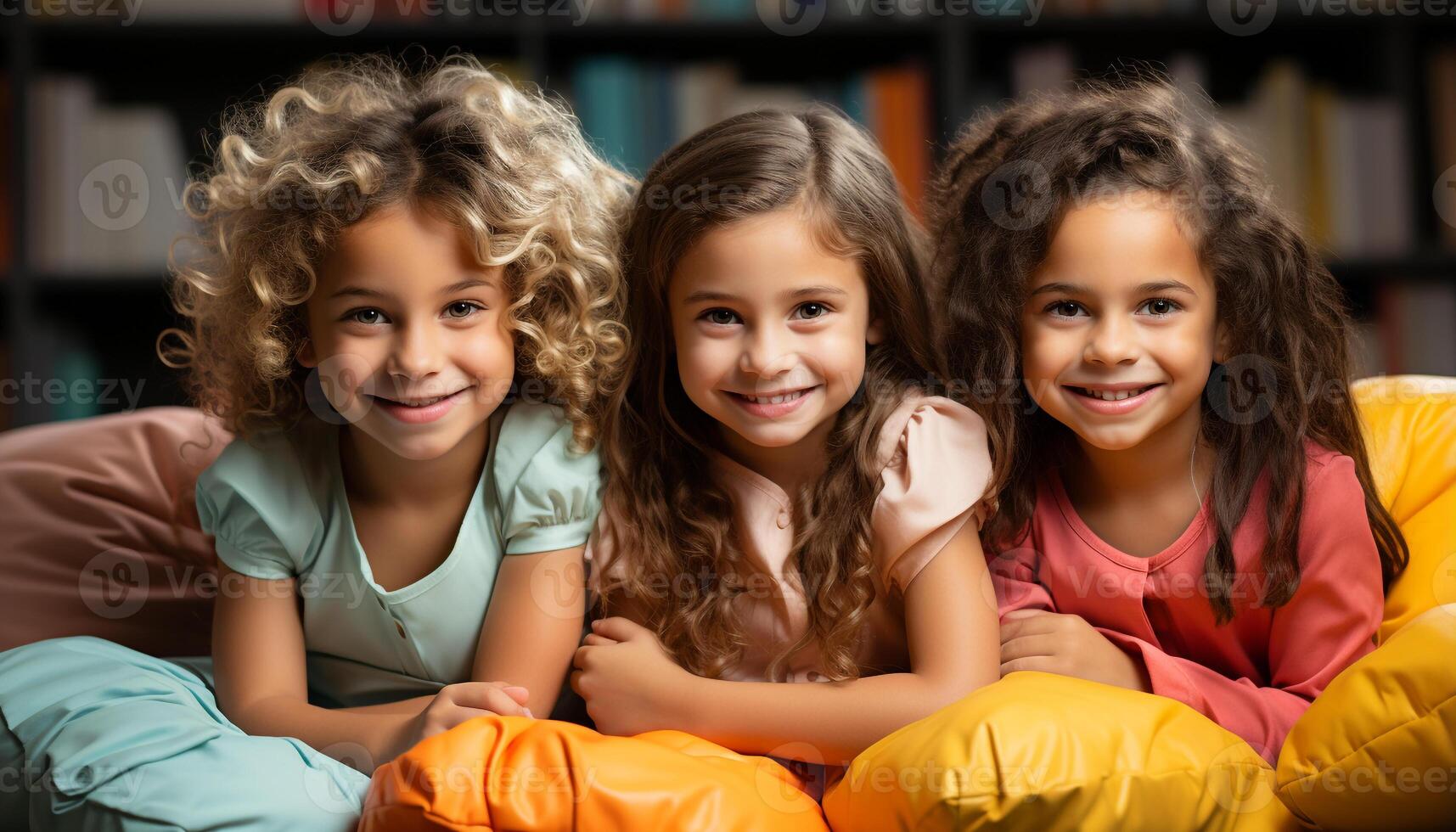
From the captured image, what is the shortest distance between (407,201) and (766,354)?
0.33 meters

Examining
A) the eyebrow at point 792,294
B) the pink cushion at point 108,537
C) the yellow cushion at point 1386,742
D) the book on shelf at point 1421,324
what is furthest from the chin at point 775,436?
the book on shelf at point 1421,324

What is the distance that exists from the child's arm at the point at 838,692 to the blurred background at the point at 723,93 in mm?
1404

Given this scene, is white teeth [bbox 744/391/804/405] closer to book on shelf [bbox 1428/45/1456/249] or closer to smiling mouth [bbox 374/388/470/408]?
smiling mouth [bbox 374/388/470/408]

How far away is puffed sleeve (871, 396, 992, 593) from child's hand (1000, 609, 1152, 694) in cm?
10

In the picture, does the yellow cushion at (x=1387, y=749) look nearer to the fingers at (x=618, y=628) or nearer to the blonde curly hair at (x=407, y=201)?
the fingers at (x=618, y=628)

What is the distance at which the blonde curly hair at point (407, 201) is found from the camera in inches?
39.8

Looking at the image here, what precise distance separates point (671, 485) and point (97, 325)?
1793mm

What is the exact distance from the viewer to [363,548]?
1.08m

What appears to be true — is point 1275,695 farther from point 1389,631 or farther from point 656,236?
point 656,236

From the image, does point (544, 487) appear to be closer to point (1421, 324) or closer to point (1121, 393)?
point (1121, 393)

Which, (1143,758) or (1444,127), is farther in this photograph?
(1444,127)

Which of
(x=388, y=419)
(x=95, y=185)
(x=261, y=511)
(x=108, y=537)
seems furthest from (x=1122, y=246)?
A: (x=95, y=185)

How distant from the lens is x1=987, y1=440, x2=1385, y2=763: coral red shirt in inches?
37.6

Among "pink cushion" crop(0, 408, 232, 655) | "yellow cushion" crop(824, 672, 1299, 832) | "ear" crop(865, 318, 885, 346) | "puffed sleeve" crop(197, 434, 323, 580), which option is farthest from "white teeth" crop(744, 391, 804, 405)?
"pink cushion" crop(0, 408, 232, 655)
